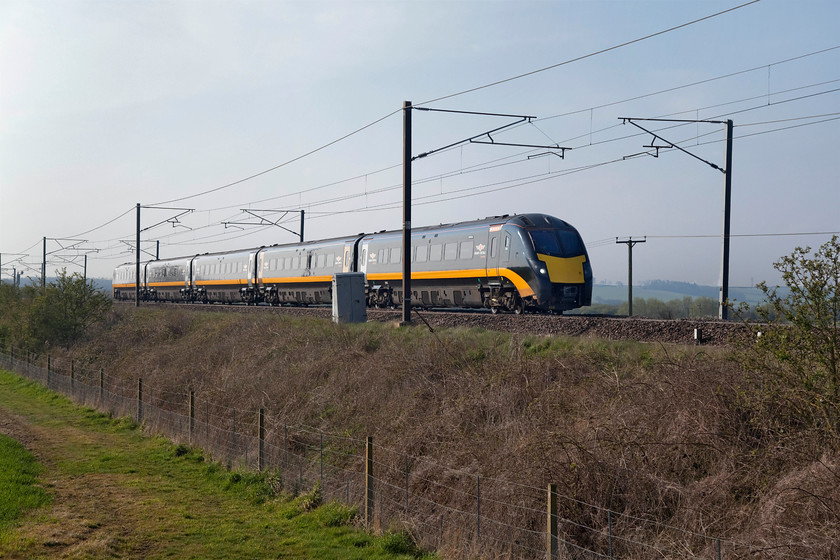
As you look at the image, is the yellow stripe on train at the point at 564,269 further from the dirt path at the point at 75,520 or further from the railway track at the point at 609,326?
the dirt path at the point at 75,520

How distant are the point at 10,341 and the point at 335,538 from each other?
3576 cm

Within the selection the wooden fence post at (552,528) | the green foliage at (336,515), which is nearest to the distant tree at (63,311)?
the green foliage at (336,515)

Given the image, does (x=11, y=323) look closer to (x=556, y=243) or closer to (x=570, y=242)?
(x=556, y=243)

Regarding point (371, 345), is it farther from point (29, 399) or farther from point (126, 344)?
point (126, 344)

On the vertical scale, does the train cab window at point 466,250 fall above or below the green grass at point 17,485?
above

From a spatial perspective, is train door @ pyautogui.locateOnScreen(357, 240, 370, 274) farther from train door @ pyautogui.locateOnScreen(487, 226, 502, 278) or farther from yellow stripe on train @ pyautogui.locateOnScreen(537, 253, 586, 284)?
yellow stripe on train @ pyautogui.locateOnScreen(537, 253, 586, 284)

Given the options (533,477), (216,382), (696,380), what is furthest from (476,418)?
(216,382)

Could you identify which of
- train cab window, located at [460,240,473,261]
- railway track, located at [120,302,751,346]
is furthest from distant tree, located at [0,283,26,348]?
railway track, located at [120,302,751,346]

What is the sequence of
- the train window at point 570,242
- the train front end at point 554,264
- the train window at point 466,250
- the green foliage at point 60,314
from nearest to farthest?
1. the train front end at point 554,264
2. the train window at point 570,242
3. the train window at point 466,250
4. the green foliage at point 60,314

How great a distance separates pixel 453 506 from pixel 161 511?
5479 mm

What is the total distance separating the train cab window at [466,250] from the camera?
2750 cm

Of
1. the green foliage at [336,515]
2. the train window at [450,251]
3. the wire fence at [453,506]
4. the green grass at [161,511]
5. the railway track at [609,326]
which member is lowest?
Answer: the green grass at [161,511]

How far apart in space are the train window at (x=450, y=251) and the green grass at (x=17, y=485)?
619 inches

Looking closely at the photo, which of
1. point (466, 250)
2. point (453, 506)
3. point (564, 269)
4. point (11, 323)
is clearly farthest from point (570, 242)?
point (11, 323)
